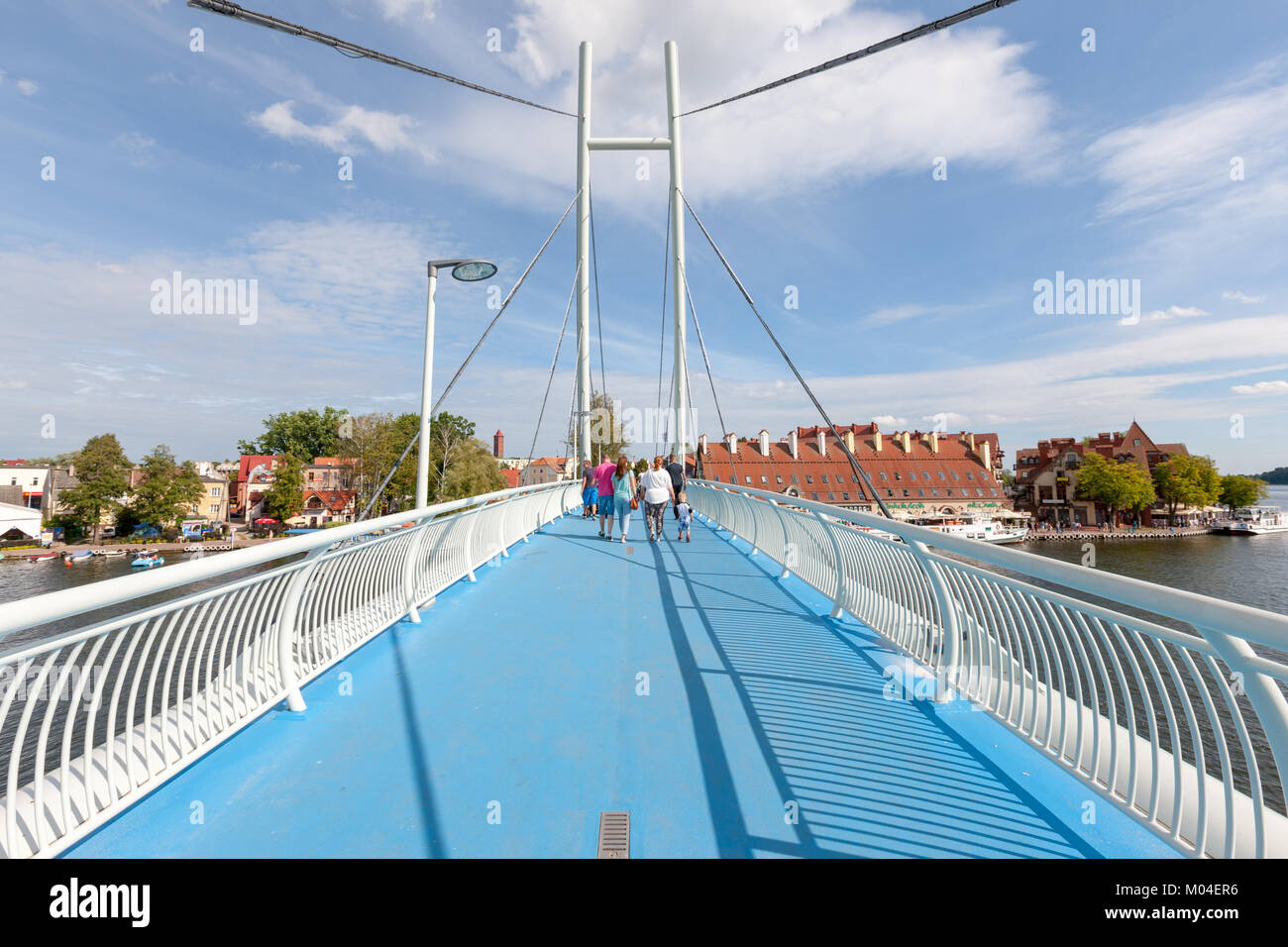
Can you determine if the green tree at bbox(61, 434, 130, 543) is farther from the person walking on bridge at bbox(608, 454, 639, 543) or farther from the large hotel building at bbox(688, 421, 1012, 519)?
the person walking on bridge at bbox(608, 454, 639, 543)

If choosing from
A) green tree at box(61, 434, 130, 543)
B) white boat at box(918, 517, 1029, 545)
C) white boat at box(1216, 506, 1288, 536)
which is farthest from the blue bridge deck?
green tree at box(61, 434, 130, 543)

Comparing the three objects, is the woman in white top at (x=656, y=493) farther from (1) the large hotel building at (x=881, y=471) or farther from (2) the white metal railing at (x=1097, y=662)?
(1) the large hotel building at (x=881, y=471)

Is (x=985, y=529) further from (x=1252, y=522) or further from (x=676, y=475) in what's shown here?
(x=676, y=475)

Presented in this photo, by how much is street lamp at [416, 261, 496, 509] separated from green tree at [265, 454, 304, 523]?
62.8m

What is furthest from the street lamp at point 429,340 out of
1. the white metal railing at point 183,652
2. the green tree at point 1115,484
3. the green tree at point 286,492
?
the green tree at point 286,492

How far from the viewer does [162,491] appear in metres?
54.3

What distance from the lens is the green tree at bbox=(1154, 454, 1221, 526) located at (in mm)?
50344

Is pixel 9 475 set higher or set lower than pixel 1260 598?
higher

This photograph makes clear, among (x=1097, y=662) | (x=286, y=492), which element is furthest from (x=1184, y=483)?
(x=286, y=492)

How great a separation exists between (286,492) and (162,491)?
10174 millimetres

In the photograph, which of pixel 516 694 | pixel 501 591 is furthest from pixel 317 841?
pixel 501 591
